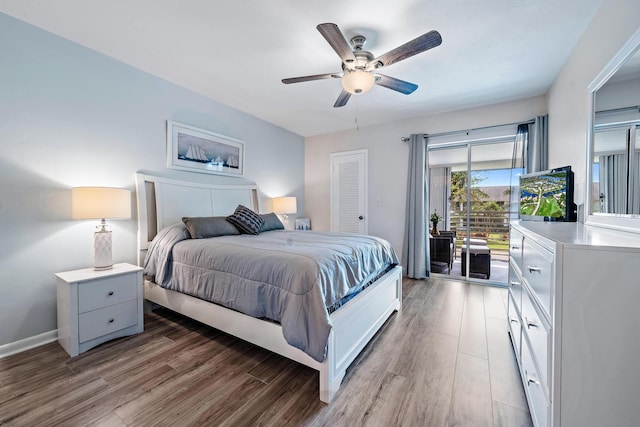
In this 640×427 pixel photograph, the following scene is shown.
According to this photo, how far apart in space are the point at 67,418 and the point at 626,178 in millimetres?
3240

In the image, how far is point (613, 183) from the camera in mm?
1473

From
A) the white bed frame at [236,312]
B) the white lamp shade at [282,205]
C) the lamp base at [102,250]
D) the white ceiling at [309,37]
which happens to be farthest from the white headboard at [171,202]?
the white ceiling at [309,37]

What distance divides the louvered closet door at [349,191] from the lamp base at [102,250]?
3417mm

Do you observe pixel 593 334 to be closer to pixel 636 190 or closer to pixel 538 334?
pixel 538 334

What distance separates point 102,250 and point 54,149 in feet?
3.12

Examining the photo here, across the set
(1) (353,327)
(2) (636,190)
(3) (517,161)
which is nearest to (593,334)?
(2) (636,190)

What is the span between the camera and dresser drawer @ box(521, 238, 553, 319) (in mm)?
1032

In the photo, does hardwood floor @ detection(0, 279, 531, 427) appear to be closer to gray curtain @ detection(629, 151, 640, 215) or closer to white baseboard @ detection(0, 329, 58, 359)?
white baseboard @ detection(0, 329, 58, 359)

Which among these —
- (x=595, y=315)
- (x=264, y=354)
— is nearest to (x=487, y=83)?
(x=595, y=315)

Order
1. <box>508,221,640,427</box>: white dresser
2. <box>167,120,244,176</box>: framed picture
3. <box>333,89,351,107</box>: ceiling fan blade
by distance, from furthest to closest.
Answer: <box>167,120,244,176</box>: framed picture < <box>333,89,351,107</box>: ceiling fan blade < <box>508,221,640,427</box>: white dresser

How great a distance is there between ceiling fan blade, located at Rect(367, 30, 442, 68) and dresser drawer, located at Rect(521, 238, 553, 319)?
1.37 m

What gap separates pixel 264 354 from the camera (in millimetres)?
1972

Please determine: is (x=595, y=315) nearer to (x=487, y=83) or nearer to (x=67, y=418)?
(x=67, y=418)

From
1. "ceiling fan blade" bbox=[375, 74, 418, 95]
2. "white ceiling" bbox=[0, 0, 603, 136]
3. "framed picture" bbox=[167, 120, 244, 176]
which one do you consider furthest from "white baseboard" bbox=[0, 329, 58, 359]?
"ceiling fan blade" bbox=[375, 74, 418, 95]
